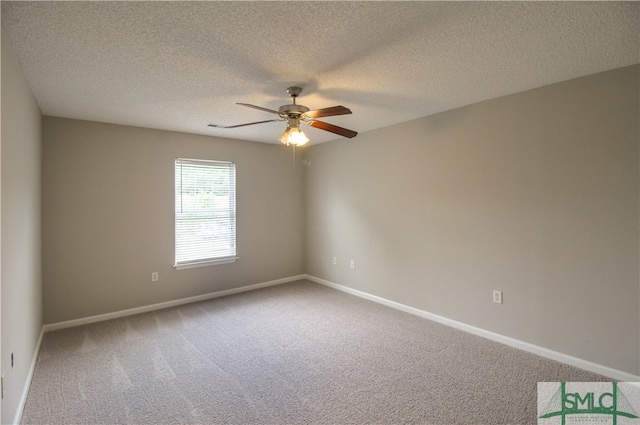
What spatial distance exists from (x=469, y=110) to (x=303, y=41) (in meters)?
2.17

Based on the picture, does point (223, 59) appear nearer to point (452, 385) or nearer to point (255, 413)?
point (255, 413)

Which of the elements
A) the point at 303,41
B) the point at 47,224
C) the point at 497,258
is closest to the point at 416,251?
the point at 497,258

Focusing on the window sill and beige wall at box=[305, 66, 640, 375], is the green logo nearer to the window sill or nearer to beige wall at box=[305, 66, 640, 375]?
beige wall at box=[305, 66, 640, 375]

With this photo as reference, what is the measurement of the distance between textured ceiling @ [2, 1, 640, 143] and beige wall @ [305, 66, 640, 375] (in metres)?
0.31

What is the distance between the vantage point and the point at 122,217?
3982mm

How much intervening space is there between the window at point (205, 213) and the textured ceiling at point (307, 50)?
4.65 ft

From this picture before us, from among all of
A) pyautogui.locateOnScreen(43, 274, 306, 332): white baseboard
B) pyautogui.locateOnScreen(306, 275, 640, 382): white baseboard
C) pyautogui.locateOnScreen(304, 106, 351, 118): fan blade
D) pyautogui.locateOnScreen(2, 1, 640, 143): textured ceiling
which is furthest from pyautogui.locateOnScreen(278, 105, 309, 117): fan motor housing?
pyautogui.locateOnScreen(43, 274, 306, 332): white baseboard

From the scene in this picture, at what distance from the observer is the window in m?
4.44

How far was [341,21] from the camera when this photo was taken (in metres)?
1.79

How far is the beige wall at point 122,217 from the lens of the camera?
11.7 feet

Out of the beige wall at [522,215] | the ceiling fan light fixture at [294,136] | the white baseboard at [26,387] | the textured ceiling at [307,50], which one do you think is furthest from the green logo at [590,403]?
the white baseboard at [26,387]

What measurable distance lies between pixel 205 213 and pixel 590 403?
4.53 m

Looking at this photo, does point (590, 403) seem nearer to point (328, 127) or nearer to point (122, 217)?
point (328, 127)

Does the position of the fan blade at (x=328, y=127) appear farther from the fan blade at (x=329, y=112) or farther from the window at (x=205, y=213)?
the window at (x=205, y=213)
